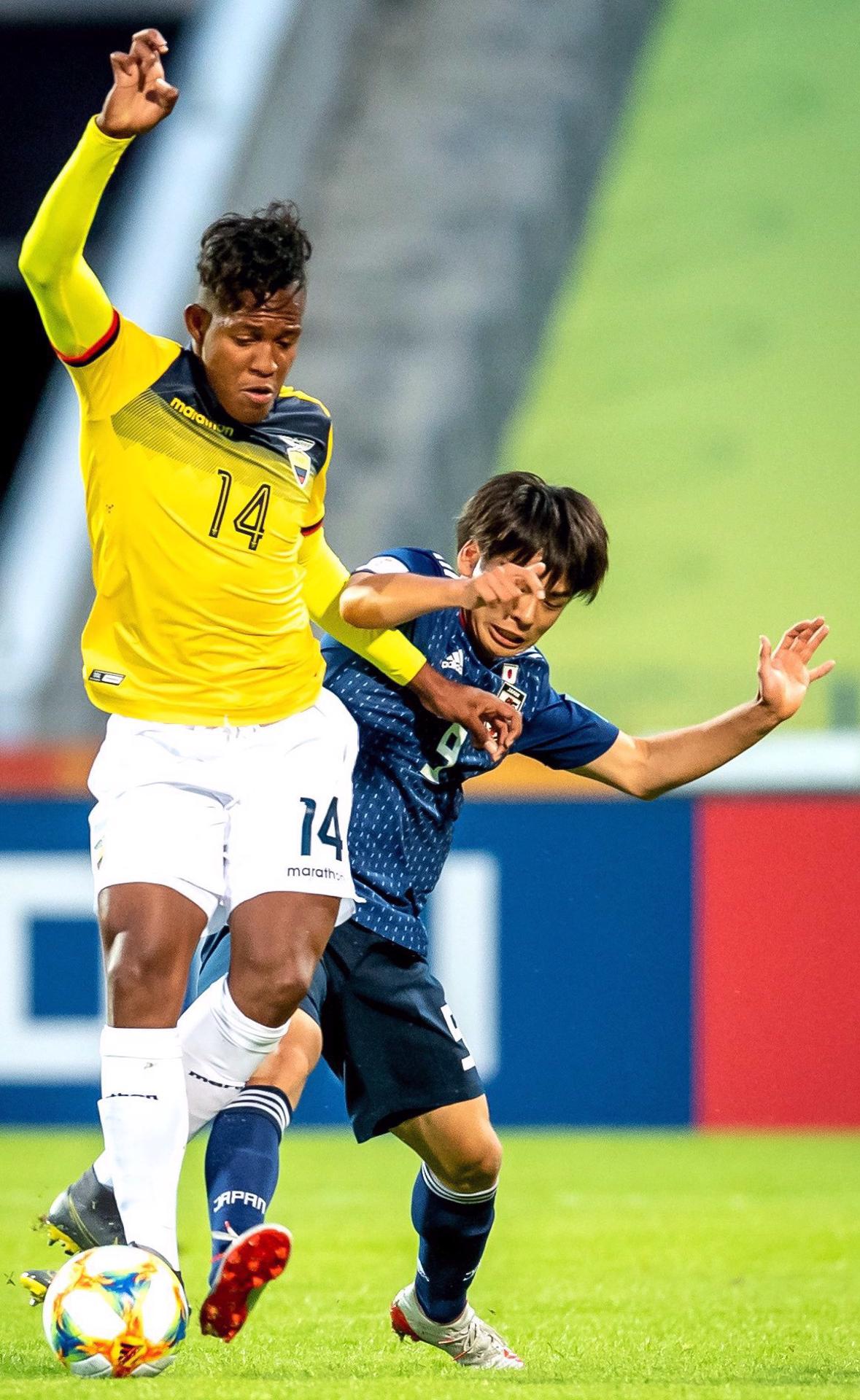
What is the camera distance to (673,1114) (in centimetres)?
837

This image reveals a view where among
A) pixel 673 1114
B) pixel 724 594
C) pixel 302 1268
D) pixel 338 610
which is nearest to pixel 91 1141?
pixel 673 1114

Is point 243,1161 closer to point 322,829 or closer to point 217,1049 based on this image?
point 217,1049

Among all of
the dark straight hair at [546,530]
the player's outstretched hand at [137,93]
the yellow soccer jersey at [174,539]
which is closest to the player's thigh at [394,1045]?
the yellow soccer jersey at [174,539]

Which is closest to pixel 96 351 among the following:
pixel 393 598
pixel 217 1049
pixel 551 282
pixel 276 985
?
pixel 393 598

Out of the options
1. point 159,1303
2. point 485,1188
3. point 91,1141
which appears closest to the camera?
point 159,1303

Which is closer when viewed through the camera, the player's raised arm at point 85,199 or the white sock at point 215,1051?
A: the player's raised arm at point 85,199

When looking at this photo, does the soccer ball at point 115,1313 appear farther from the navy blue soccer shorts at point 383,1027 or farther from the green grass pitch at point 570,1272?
the navy blue soccer shorts at point 383,1027

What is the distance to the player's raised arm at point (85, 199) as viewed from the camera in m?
3.50

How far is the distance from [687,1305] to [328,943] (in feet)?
4.24

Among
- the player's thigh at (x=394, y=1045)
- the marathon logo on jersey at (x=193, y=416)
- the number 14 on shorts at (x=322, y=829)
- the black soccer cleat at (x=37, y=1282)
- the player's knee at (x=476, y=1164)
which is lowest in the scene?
the black soccer cleat at (x=37, y=1282)

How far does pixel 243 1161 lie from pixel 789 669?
58.9 inches

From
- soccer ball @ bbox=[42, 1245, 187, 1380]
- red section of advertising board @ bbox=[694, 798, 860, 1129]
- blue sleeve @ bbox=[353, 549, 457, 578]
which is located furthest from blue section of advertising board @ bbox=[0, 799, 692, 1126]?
soccer ball @ bbox=[42, 1245, 187, 1380]

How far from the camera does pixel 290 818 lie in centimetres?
375

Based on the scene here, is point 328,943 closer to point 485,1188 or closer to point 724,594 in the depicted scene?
point 485,1188
